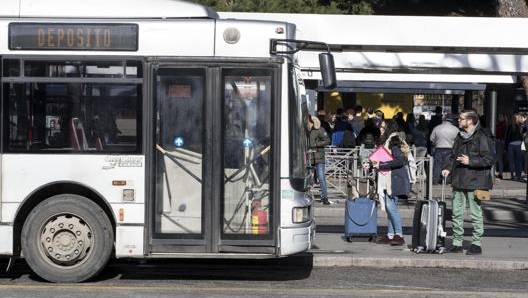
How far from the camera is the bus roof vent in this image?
1075 cm

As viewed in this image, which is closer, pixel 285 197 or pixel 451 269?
pixel 285 197

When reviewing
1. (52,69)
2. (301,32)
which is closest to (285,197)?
(52,69)

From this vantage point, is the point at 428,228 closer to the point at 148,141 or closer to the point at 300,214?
the point at 300,214

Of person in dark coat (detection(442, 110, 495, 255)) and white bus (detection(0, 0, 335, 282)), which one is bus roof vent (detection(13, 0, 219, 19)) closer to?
white bus (detection(0, 0, 335, 282))

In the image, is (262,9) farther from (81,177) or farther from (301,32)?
(81,177)

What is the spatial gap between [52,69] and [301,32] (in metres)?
7.20

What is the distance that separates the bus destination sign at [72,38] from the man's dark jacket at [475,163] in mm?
4299

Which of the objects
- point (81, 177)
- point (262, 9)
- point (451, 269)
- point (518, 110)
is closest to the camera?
point (81, 177)

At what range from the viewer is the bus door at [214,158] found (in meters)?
10.5

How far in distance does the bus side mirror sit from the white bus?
28mm

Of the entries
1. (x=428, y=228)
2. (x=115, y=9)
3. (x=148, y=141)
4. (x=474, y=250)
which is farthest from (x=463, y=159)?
(x=115, y=9)

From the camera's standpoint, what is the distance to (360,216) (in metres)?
13.6

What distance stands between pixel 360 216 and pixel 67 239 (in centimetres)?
450

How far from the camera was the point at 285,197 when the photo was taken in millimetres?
10555
